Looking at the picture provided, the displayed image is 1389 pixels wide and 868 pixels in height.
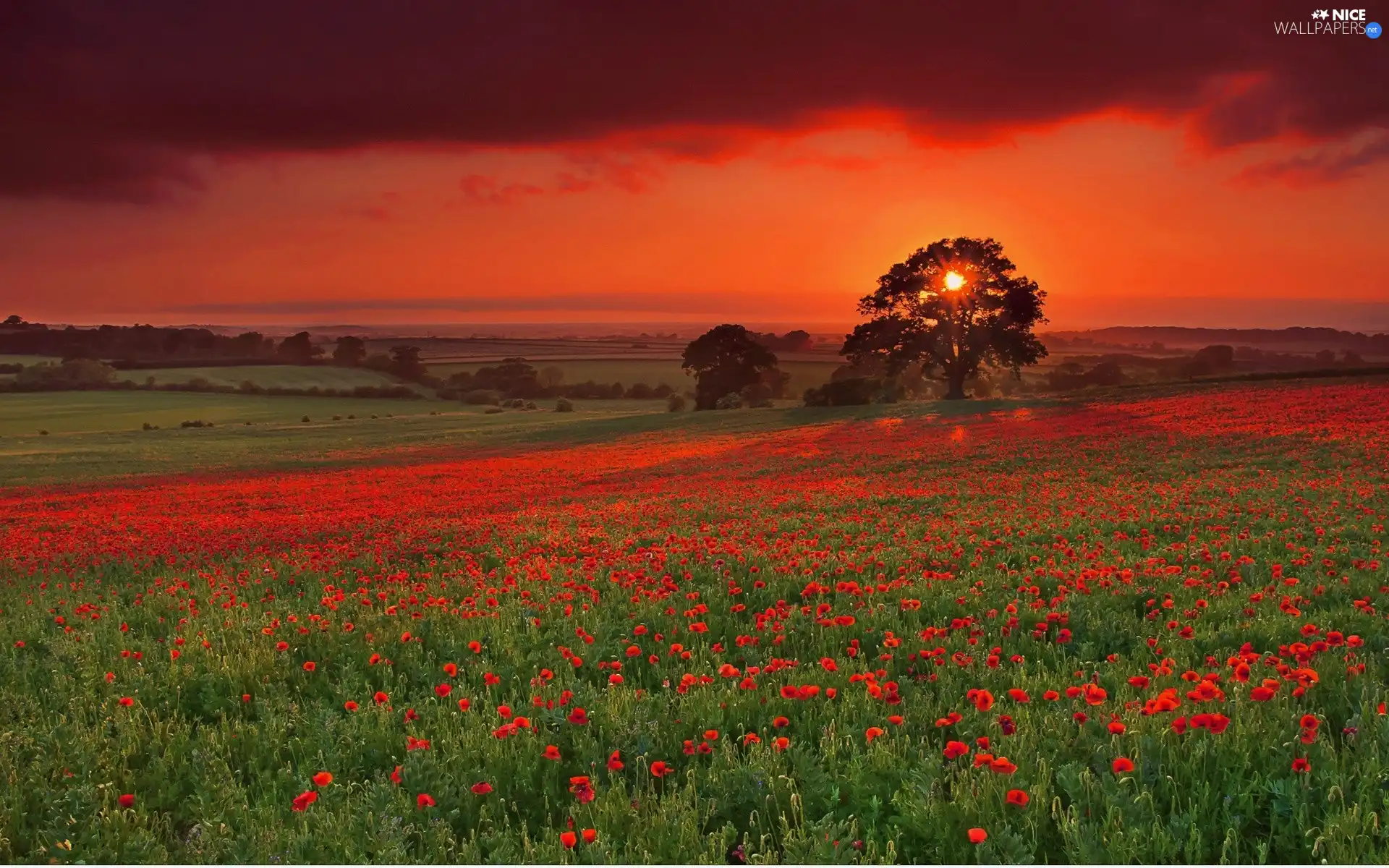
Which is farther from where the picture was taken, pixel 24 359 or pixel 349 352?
pixel 349 352

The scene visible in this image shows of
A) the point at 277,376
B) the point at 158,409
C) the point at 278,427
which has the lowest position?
the point at 278,427

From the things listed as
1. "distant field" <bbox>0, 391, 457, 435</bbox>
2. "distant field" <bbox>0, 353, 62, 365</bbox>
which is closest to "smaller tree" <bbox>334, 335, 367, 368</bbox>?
"distant field" <bbox>0, 391, 457, 435</bbox>

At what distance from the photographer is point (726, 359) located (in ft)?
274

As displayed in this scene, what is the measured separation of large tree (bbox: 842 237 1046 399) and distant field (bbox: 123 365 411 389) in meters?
68.4

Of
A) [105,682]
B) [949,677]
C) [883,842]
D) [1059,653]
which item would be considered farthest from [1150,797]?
[105,682]

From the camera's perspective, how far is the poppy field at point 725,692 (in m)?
3.62

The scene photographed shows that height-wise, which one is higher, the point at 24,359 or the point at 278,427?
the point at 24,359

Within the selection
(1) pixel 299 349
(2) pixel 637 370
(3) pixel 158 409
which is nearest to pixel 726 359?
(2) pixel 637 370

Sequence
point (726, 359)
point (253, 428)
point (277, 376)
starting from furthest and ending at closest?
point (277, 376) → point (726, 359) → point (253, 428)

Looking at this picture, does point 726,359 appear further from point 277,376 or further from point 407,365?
point 277,376

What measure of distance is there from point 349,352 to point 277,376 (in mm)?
21470

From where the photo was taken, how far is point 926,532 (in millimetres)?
11836

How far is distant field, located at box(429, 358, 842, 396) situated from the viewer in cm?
10531

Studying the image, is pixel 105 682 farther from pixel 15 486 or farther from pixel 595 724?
pixel 15 486
